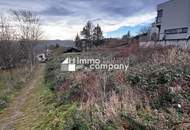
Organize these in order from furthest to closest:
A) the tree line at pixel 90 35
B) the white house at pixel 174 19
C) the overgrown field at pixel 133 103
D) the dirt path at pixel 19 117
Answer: the tree line at pixel 90 35, the white house at pixel 174 19, the dirt path at pixel 19 117, the overgrown field at pixel 133 103

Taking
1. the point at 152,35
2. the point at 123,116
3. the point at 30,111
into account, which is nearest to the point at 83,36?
the point at 152,35

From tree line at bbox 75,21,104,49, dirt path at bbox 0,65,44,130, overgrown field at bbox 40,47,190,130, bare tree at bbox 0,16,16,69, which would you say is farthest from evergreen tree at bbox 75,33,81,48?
overgrown field at bbox 40,47,190,130

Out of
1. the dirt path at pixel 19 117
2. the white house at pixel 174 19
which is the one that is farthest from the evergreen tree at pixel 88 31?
the dirt path at pixel 19 117

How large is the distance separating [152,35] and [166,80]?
3400 cm

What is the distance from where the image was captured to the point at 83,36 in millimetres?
71812

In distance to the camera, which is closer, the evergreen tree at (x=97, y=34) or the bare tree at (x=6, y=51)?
the bare tree at (x=6, y=51)

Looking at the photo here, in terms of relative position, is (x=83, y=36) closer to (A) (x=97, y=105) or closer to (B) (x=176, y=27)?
(B) (x=176, y=27)

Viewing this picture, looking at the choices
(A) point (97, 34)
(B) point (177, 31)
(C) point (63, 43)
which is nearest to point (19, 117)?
(B) point (177, 31)

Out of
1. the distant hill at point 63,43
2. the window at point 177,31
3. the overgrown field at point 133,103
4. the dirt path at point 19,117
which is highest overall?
the window at point 177,31

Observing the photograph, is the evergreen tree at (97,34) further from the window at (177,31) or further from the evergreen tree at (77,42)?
the window at (177,31)

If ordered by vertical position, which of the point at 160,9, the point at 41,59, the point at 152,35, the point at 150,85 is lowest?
the point at 41,59

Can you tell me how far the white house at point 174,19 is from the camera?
98.9 ft

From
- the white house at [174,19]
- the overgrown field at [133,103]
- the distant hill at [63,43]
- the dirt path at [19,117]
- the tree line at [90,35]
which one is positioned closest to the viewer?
the overgrown field at [133,103]

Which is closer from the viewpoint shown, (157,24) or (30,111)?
(30,111)
